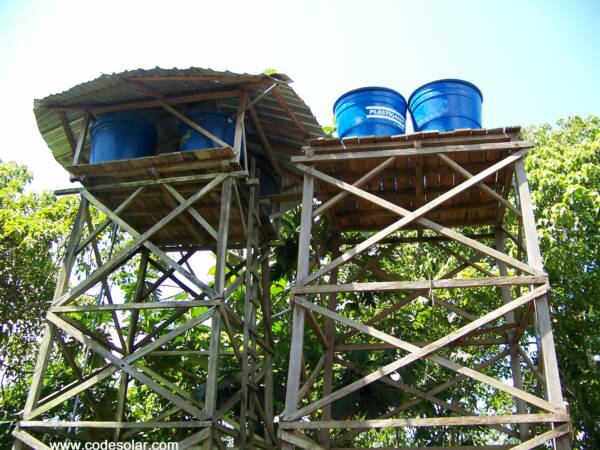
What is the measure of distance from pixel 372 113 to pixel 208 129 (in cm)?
258

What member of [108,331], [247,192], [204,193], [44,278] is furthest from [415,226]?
[44,278]

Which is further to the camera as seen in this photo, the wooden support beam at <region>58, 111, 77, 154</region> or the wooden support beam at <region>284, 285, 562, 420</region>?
the wooden support beam at <region>58, 111, 77, 154</region>

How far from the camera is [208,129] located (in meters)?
8.82

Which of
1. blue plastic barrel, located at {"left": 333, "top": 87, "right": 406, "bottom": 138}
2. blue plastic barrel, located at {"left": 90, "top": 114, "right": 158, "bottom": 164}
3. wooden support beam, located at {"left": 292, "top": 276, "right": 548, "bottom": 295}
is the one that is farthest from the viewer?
blue plastic barrel, located at {"left": 90, "top": 114, "right": 158, "bottom": 164}

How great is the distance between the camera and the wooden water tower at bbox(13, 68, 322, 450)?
7.57m

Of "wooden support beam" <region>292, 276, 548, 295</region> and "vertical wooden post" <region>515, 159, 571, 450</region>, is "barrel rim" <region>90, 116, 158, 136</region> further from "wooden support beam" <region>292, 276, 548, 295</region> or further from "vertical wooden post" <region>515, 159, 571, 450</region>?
"vertical wooden post" <region>515, 159, 571, 450</region>

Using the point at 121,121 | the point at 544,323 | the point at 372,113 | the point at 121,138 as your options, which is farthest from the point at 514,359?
the point at 121,121

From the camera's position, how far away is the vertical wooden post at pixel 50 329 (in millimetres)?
7582

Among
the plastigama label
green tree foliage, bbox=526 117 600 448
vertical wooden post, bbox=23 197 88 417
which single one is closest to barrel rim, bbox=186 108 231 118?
vertical wooden post, bbox=23 197 88 417

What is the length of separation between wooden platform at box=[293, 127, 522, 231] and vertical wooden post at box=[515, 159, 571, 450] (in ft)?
2.11

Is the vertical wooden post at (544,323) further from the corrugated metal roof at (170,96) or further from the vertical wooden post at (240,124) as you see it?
the vertical wooden post at (240,124)

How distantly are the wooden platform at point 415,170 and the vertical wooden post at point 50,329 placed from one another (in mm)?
3692

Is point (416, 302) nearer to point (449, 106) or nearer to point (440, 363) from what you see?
point (449, 106)

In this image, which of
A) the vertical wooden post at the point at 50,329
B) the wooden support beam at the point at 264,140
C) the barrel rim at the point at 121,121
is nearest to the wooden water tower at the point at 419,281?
the wooden support beam at the point at 264,140
